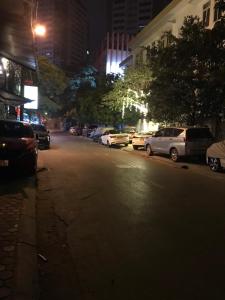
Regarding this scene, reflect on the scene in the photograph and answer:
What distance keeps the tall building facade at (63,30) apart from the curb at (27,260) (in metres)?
166

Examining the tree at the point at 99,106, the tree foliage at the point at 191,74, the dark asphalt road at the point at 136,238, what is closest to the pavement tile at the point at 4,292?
the dark asphalt road at the point at 136,238

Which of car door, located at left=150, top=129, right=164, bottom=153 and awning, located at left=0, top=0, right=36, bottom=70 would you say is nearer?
awning, located at left=0, top=0, right=36, bottom=70

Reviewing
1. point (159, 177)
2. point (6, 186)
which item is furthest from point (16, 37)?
point (159, 177)

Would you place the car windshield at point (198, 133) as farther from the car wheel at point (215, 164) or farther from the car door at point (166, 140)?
the car wheel at point (215, 164)

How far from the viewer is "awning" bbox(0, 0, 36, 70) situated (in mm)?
10727

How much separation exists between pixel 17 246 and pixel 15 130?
342 inches

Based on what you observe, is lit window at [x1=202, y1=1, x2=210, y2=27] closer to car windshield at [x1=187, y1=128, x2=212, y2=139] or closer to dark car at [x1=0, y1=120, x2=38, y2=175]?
car windshield at [x1=187, y1=128, x2=212, y2=139]

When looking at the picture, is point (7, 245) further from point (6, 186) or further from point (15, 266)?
point (6, 186)

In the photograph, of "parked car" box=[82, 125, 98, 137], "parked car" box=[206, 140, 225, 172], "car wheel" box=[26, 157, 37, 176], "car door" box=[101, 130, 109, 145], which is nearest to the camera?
"car wheel" box=[26, 157, 37, 176]

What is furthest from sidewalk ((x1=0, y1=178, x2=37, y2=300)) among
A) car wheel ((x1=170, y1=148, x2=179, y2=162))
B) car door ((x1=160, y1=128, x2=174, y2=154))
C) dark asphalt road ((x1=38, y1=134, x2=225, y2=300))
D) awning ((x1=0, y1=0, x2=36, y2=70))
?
car door ((x1=160, y1=128, x2=174, y2=154))

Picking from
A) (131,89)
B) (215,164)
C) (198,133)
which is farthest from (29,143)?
(131,89)

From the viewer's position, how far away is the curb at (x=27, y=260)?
14.9 feet

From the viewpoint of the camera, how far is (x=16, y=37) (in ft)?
49.1

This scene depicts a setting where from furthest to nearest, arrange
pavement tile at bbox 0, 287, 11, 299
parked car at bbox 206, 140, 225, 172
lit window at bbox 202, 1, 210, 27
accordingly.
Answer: lit window at bbox 202, 1, 210, 27 → parked car at bbox 206, 140, 225, 172 → pavement tile at bbox 0, 287, 11, 299
